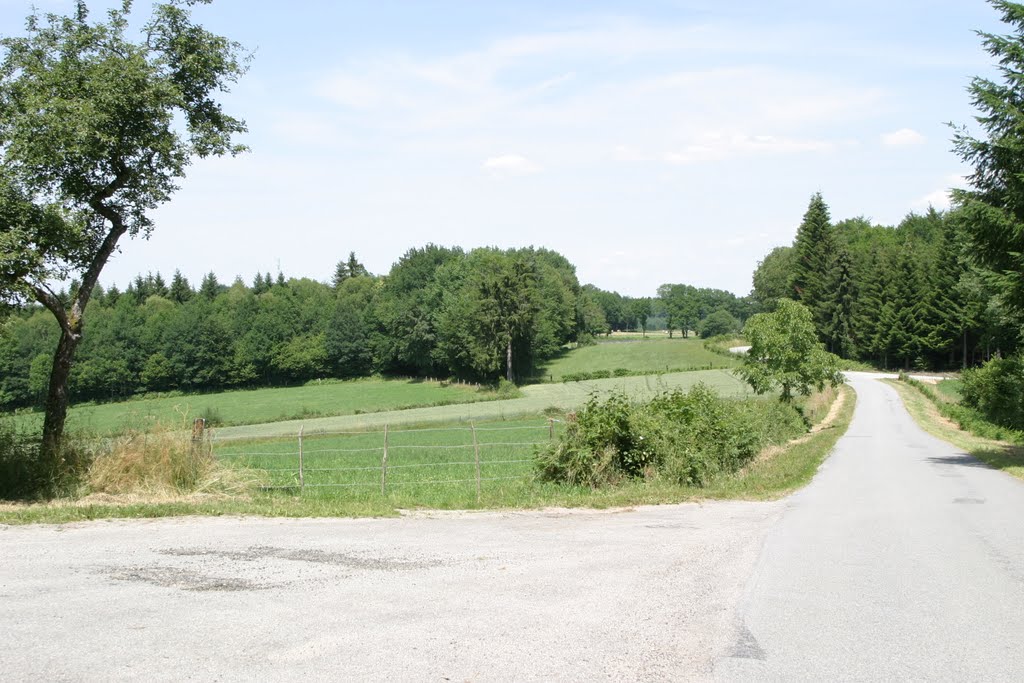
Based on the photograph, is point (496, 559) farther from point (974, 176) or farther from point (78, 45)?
point (974, 176)

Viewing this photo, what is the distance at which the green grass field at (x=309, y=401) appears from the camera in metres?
63.1

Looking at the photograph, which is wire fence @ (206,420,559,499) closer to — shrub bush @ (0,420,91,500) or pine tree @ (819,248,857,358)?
shrub bush @ (0,420,91,500)

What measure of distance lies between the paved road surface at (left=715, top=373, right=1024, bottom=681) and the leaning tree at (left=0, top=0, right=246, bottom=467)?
484 inches

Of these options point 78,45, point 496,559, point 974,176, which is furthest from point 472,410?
point 496,559

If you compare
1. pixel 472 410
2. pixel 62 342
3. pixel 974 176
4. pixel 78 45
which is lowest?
pixel 472 410

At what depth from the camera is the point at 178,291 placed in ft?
434

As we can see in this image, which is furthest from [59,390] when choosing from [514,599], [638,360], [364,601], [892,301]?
[892,301]

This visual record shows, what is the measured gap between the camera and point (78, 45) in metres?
15.2

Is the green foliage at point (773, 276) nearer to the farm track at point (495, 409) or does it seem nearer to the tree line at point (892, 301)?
the tree line at point (892, 301)

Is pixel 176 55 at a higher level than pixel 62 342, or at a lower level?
higher

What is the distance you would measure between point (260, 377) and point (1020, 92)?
304ft

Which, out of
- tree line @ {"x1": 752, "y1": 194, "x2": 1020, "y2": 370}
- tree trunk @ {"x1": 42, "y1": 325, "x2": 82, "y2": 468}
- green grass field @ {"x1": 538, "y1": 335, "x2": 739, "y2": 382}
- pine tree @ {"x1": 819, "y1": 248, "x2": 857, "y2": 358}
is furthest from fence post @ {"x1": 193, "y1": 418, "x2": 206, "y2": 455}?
pine tree @ {"x1": 819, "y1": 248, "x2": 857, "y2": 358}

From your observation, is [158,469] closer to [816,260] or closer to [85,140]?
[85,140]

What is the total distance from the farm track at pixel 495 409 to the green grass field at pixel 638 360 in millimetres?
6529
